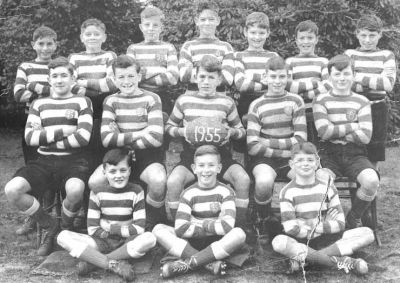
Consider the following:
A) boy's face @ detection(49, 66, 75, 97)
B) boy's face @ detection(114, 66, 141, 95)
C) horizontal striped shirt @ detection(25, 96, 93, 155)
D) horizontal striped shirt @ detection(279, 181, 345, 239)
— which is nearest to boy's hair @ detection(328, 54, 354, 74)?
horizontal striped shirt @ detection(279, 181, 345, 239)

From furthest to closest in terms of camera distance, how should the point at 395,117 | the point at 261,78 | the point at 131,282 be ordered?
the point at 395,117
the point at 261,78
the point at 131,282

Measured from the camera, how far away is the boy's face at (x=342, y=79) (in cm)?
494

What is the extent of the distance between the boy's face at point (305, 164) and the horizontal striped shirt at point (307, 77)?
1.04m

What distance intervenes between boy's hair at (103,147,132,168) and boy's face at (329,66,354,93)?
6.10 ft

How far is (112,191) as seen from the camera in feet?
15.0

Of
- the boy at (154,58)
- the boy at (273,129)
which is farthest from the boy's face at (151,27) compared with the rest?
the boy at (273,129)

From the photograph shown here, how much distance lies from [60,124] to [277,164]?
1860mm

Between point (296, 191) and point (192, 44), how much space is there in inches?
77.5

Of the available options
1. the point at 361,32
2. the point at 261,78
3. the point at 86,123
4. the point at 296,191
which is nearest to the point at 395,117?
the point at 361,32

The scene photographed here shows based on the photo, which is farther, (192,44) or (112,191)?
(192,44)

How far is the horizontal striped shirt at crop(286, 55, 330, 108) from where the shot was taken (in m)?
5.33

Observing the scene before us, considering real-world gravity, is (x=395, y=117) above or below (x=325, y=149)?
below

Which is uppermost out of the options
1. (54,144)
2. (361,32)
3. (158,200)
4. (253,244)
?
(361,32)

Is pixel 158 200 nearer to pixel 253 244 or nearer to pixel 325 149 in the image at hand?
pixel 253 244
